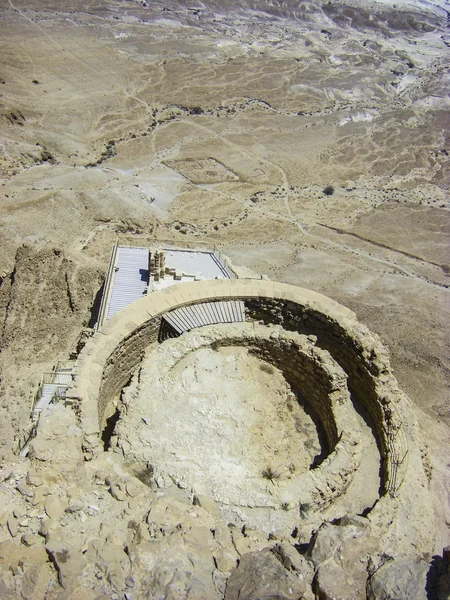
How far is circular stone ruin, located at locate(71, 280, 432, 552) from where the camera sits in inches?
394

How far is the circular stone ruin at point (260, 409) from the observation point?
1001cm

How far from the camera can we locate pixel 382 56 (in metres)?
73.9

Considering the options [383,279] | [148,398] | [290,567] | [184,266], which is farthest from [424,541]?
[383,279]

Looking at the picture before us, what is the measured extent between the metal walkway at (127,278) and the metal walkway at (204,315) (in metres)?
3.55

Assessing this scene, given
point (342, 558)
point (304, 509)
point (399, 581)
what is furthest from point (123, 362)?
point (399, 581)

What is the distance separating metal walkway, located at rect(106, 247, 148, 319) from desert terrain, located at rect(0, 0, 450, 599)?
2884 mm

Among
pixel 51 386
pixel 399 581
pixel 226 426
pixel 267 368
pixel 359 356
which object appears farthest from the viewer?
pixel 51 386

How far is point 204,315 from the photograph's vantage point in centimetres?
1409

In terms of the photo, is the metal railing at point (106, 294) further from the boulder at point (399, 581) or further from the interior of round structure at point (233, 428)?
the boulder at point (399, 581)

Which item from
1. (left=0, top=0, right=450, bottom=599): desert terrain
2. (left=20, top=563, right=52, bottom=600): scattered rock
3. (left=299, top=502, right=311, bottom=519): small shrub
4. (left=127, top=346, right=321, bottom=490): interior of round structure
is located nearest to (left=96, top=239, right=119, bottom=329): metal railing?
(left=0, top=0, right=450, bottom=599): desert terrain

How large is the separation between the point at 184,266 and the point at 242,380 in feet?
26.3

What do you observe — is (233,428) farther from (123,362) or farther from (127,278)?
(127,278)

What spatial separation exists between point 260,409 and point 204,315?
3.49 m

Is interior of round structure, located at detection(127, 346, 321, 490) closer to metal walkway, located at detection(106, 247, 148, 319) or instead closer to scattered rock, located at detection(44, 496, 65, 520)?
scattered rock, located at detection(44, 496, 65, 520)
